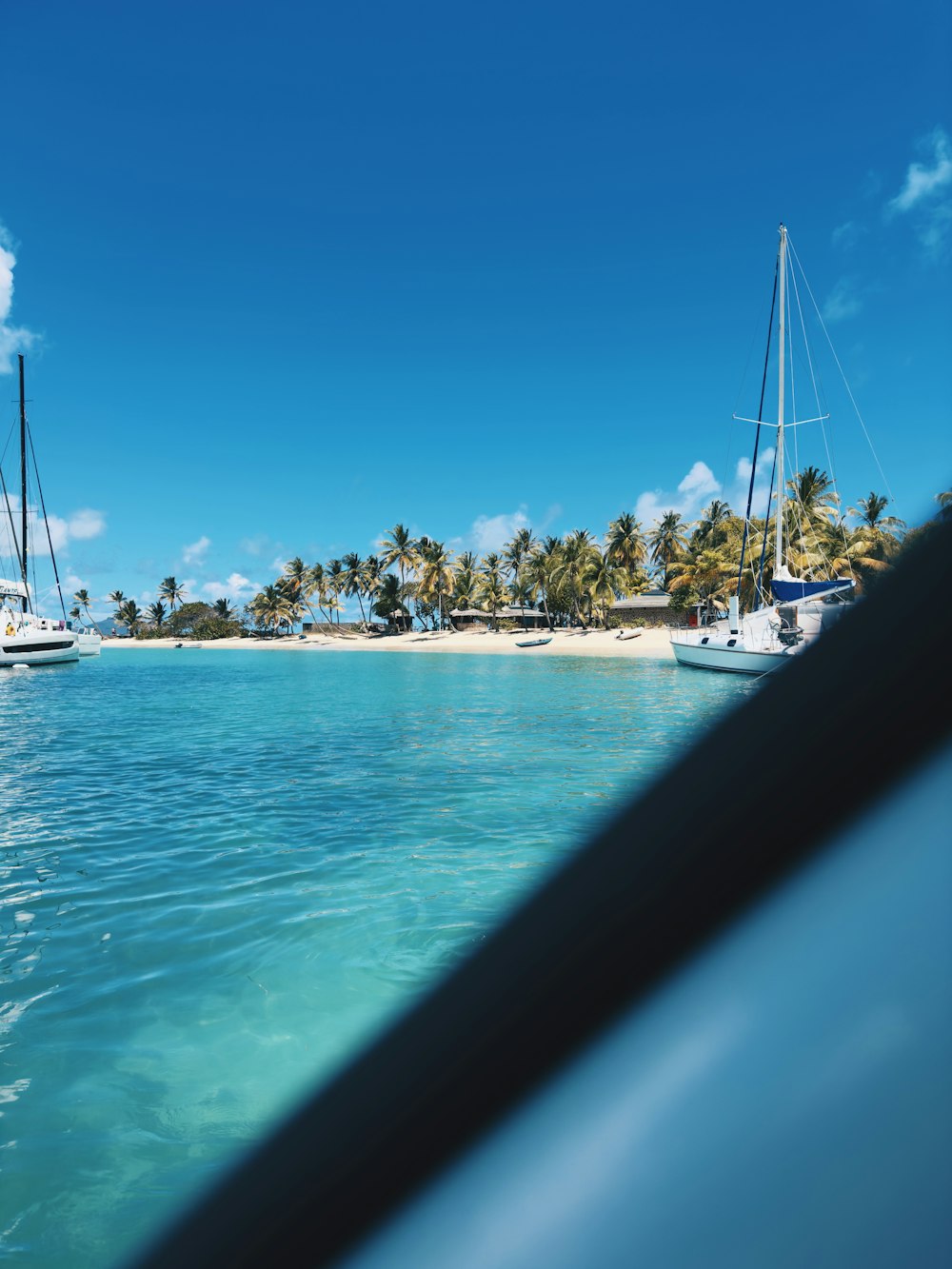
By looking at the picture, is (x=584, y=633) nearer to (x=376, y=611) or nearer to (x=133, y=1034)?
(x=376, y=611)

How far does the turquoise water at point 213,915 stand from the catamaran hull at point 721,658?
10.4m

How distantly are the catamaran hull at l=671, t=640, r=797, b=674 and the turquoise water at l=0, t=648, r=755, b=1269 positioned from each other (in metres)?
10.4

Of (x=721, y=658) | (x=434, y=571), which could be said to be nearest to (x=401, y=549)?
(x=434, y=571)

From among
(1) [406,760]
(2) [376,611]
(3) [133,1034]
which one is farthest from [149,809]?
(2) [376,611]

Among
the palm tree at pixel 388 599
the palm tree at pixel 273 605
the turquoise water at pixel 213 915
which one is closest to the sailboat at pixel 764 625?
the turquoise water at pixel 213 915

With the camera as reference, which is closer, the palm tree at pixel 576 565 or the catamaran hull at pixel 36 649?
the catamaran hull at pixel 36 649

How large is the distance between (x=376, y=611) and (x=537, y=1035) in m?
84.4

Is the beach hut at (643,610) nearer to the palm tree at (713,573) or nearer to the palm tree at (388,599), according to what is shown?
the palm tree at (713,573)

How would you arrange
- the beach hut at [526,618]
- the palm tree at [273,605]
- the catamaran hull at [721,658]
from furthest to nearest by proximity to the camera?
the palm tree at [273,605] → the beach hut at [526,618] → the catamaran hull at [721,658]

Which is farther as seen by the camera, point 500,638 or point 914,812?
point 500,638

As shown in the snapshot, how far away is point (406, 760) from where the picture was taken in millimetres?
12703

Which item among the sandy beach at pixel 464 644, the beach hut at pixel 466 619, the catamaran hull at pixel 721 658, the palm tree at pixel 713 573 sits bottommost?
the sandy beach at pixel 464 644

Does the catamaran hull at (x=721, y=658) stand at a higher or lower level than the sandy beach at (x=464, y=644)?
higher

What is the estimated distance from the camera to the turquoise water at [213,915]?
3184 mm
